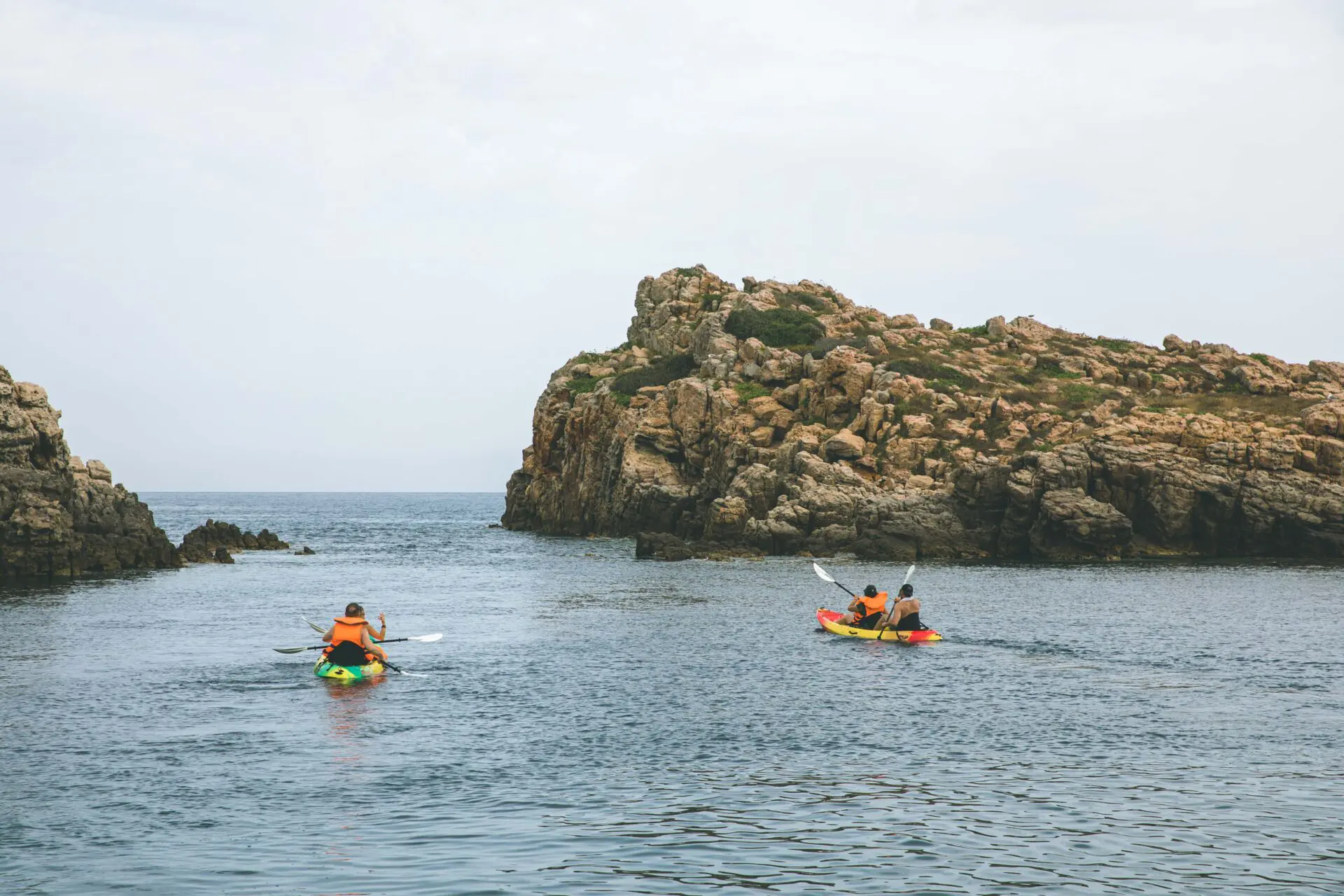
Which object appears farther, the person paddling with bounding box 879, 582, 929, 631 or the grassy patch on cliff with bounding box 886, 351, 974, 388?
the grassy patch on cliff with bounding box 886, 351, 974, 388

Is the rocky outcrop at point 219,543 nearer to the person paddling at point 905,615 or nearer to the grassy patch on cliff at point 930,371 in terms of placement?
the grassy patch on cliff at point 930,371

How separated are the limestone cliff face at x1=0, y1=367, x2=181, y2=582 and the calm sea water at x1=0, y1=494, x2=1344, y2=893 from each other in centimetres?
1497

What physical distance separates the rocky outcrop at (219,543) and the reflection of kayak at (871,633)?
54.8 meters

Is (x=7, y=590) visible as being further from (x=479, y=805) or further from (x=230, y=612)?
(x=479, y=805)

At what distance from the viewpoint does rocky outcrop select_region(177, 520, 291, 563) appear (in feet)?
284

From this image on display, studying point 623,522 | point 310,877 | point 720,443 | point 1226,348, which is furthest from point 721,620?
point 1226,348

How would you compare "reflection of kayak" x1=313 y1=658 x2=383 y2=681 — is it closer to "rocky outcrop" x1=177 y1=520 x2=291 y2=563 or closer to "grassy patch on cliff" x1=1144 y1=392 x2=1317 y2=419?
"rocky outcrop" x1=177 y1=520 x2=291 y2=563

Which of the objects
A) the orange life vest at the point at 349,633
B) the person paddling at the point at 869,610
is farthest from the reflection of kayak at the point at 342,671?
the person paddling at the point at 869,610

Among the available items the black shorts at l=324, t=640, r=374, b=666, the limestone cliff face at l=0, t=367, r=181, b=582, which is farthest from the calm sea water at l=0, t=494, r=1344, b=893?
the limestone cliff face at l=0, t=367, r=181, b=582

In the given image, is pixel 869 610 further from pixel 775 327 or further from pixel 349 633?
pixel 775 327

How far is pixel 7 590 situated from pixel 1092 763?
5521 centimetres

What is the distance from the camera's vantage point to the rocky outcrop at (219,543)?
284 feet

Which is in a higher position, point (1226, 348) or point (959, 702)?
point (1226, 348)

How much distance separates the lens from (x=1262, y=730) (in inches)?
1060
